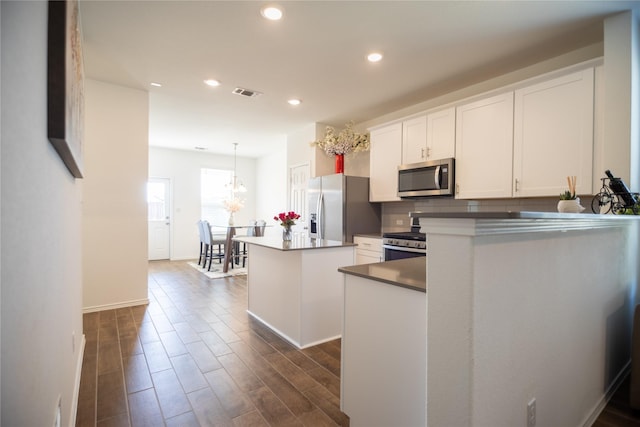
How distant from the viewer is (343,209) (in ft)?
14.1

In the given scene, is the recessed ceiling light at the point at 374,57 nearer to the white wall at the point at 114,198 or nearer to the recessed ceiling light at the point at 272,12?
the recessed ceiling light at the point at 272,12

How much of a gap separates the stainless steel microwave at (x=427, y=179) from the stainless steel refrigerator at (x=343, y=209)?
2.15 ft

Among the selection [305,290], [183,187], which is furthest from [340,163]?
[183,187]

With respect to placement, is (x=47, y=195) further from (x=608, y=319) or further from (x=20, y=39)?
(x=608, y=319)

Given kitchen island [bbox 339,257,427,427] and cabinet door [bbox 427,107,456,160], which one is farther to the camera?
cabinet door [bbox 427,107,456,160]

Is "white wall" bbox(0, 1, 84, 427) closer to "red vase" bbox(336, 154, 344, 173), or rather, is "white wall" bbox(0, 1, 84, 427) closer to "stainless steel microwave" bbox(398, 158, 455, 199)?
"stainless steel microwave" bbox(398, 158, 455, 199)

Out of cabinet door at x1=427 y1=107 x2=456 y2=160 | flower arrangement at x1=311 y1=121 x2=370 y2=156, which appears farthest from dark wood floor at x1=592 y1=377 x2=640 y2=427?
flower arrangement at x1=311 y1=121 x2=370 y2=156

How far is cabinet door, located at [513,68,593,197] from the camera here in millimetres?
2482

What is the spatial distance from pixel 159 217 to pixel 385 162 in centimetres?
593

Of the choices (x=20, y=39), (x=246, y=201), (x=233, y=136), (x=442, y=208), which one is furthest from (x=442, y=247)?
(x=246, y=201)

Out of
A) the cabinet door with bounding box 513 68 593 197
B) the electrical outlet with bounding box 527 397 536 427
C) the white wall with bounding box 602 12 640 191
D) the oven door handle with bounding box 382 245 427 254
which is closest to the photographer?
the electrical outlet with bounding box 527 397 536 427

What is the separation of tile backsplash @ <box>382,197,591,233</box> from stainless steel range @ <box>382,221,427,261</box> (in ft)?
1.58

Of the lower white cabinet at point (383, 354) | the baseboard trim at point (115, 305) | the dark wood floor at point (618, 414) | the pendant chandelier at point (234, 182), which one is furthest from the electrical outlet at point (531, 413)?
the pendant chandelier at point (234, 182)

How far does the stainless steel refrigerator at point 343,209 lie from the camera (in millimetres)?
4312
